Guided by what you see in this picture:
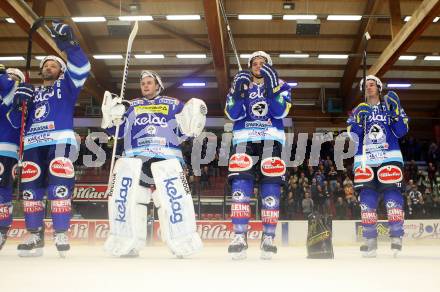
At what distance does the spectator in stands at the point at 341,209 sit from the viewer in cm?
899

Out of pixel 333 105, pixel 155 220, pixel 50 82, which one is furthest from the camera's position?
pixel 333 105

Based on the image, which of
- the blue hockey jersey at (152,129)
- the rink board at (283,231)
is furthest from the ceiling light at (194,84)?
the blue hockey jersey at (152,129)

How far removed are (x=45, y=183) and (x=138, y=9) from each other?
24.9 feet

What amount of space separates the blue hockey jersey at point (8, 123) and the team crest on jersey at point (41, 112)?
7.2 inches

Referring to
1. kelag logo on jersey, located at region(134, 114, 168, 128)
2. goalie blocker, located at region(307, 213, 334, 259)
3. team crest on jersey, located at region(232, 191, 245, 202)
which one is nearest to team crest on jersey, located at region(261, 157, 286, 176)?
team crest on jersey, located at region(232, 191, 245, 202)

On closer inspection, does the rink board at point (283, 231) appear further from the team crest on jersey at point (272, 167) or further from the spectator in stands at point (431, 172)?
the spectator in stands at point (431, 172)

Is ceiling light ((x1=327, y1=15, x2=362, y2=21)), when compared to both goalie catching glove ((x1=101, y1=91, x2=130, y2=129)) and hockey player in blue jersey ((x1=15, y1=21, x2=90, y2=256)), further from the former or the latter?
hockey player in blue jersey ((x1=15, y1=21, x2=90, y2=256))

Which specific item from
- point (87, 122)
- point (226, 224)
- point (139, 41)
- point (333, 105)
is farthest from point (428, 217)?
point (87, 122)

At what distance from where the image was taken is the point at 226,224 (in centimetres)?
852

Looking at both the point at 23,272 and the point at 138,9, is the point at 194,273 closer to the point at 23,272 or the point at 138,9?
the point at 23,272

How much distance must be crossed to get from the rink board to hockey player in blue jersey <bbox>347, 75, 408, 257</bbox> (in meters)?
3.84

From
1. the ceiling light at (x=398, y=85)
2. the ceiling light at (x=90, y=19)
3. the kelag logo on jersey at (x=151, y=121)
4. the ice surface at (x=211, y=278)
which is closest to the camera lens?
the ice surface at (x=211, y=278)

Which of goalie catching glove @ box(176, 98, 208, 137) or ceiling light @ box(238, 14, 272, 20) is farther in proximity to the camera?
ceiling light @ box(238, 14, 272, 20)

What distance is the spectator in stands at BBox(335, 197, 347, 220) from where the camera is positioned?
29.5 ft
